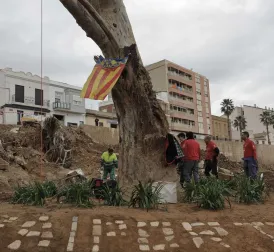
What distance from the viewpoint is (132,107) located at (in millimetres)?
7551

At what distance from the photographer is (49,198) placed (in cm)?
673

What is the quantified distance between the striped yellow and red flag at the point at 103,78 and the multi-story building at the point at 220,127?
192 ft

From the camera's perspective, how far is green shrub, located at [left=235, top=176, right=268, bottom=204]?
24.0 ft

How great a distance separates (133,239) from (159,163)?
2.86 meters

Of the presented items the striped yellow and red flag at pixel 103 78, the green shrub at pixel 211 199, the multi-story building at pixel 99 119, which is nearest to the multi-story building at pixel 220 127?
the multi-story building at pixel 99 119

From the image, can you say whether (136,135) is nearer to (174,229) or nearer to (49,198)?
(49,198)

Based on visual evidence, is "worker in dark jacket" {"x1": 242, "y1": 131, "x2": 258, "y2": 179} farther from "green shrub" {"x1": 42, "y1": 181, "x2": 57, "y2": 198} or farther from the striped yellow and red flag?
"green shrub" {"x1": 42, "y1": 181, "x2": 57, "y2": 198}

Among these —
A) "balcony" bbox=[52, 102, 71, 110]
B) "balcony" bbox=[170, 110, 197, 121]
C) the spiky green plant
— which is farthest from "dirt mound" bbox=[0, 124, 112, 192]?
"balcony" bbox=[170, 110, 197, 121]

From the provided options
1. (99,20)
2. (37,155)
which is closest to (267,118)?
(37,155)

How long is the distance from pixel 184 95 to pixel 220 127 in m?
13.1

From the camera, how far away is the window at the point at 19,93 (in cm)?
3507

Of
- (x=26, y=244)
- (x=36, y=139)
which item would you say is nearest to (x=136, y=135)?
(x=26, y=244)

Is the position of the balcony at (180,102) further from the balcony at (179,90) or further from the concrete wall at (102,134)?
the concrete wall at (102,134)

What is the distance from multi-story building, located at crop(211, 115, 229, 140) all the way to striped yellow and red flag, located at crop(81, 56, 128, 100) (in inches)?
2306
